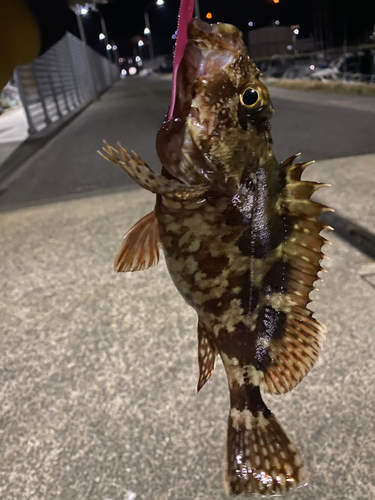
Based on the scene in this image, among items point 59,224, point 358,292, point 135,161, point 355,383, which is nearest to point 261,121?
point 135,161

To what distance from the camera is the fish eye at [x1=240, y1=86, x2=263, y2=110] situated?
990 mm

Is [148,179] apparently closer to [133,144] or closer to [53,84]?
[133,144]

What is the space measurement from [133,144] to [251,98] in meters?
7.93

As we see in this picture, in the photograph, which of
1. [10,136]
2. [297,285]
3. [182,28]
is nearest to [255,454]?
[297,285]

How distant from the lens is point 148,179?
930mm

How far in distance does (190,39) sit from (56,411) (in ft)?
6.17

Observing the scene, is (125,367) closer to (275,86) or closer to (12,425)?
(12,425)

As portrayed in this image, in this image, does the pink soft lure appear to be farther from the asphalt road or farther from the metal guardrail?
the metal guardrail

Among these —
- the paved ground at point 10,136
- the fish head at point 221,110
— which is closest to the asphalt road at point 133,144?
the paved ground at point 10,136

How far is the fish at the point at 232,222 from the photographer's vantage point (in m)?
0.98

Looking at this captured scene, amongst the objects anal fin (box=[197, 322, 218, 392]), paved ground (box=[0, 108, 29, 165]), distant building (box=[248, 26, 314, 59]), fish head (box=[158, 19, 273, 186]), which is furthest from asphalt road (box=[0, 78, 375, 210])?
distant building (box=[248, 26, 314, 59])

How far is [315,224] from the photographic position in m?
1.06

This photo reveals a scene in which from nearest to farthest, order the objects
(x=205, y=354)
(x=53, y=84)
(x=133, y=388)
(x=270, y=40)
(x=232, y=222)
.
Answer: (x=232, y=222) → (x=205, y=354) → (x=133, y=388) → (x=53, y=84) → (x=270, y=40)

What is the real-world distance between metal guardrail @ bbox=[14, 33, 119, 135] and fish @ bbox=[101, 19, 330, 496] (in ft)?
34.4
